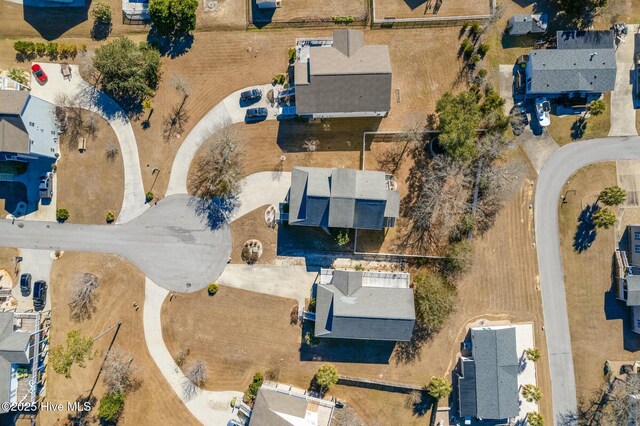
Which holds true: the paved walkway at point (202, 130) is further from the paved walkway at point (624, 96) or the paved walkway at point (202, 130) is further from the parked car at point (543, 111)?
the paved walkway at point (624, 96)

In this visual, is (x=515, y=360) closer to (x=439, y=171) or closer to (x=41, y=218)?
(x=439, y=171)

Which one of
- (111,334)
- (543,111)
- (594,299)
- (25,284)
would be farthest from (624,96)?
(25,284)

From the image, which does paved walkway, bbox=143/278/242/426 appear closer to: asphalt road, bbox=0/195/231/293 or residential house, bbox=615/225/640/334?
asphalt road, bbox=0/195/231/293

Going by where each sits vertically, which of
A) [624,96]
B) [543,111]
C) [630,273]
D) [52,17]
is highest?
[52,17]

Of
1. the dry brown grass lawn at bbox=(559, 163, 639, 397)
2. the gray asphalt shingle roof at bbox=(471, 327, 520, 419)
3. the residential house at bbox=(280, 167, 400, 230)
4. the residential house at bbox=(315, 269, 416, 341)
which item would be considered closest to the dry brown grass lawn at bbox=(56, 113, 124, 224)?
the residential house at bbox=(280, 167, 400, 230)

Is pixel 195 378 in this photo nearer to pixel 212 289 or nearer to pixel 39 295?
pixel 212 289

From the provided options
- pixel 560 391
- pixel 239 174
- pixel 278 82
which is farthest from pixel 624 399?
pixel 278 82
